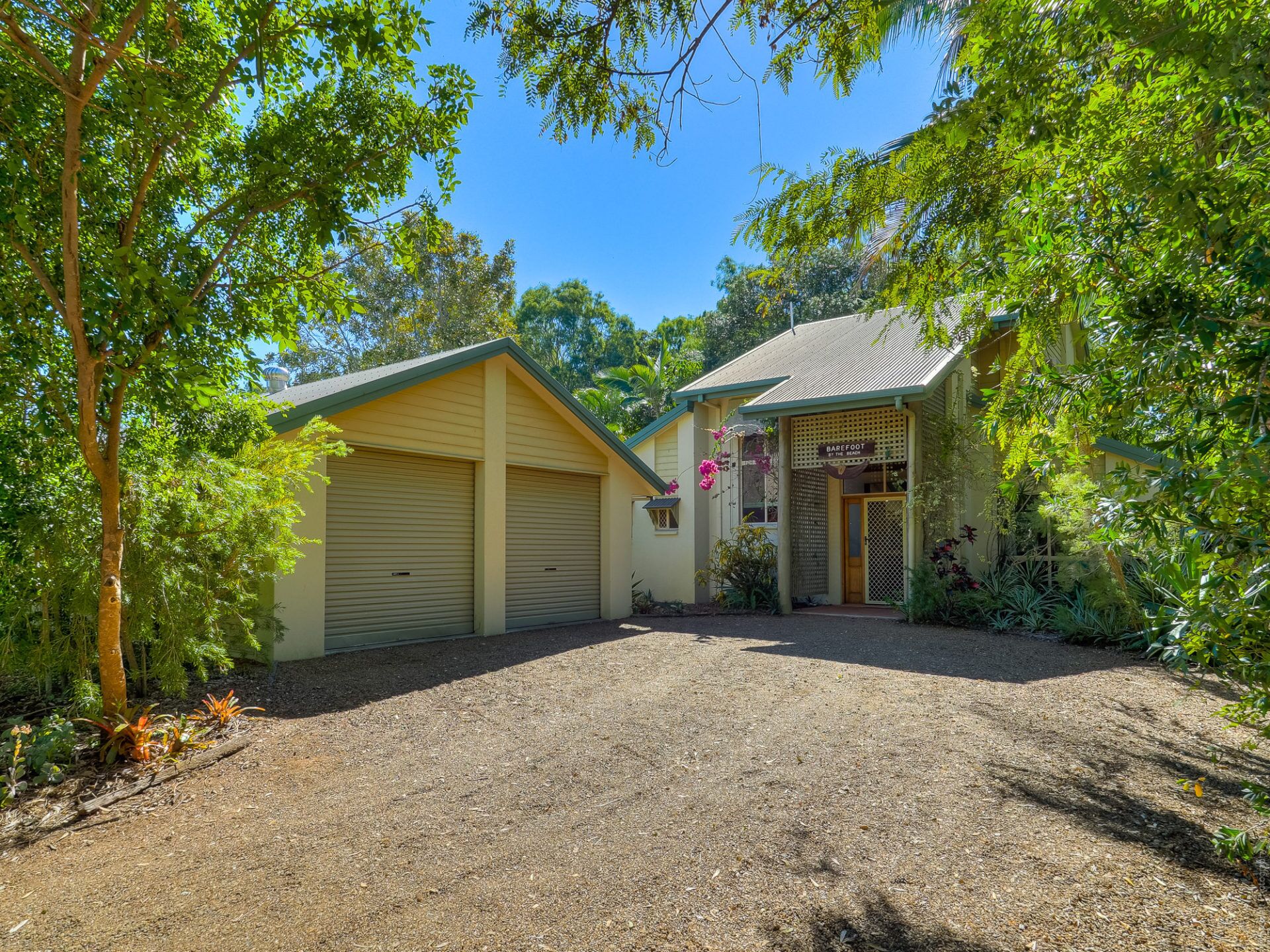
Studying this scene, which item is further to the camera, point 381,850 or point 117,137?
point 117,137

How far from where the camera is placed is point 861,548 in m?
14.8

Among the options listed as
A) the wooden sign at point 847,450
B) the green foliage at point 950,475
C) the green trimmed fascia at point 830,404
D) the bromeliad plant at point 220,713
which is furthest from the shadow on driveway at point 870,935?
the wooden sign at point 847,450

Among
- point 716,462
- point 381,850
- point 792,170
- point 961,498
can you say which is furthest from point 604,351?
point 381,850

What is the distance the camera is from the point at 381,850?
3.51 meters

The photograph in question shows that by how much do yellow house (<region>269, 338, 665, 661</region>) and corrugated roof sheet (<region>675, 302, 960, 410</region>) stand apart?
10.4ft

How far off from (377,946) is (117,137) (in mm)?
4866

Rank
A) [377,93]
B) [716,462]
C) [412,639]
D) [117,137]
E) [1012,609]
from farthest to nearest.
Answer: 1. [716,462]
2. [1012,609]
3. [412,639]
4. [377,93]
5. [117,137]

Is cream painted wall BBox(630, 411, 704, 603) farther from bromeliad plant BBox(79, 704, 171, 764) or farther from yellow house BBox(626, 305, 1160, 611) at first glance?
bromeliad plant BBox(79, 704, 171, 764)

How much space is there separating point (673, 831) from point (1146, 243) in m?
3.39

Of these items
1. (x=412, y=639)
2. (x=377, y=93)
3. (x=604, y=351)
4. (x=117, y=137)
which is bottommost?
(x=412, y=639)

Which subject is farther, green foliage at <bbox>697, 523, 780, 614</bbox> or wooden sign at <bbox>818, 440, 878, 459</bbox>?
green foliage at <bbox>697, 523, 780, 614</bbox>

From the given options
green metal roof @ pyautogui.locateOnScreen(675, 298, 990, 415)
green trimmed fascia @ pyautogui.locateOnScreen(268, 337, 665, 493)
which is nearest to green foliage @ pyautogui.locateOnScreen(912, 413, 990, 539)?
green metal roof @ pyautogui.locateOnScreen(675, 298, 990, 415)

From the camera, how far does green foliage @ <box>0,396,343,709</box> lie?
4773 millimetres

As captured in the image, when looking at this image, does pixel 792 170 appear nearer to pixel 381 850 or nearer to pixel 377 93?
pixel 377 93
